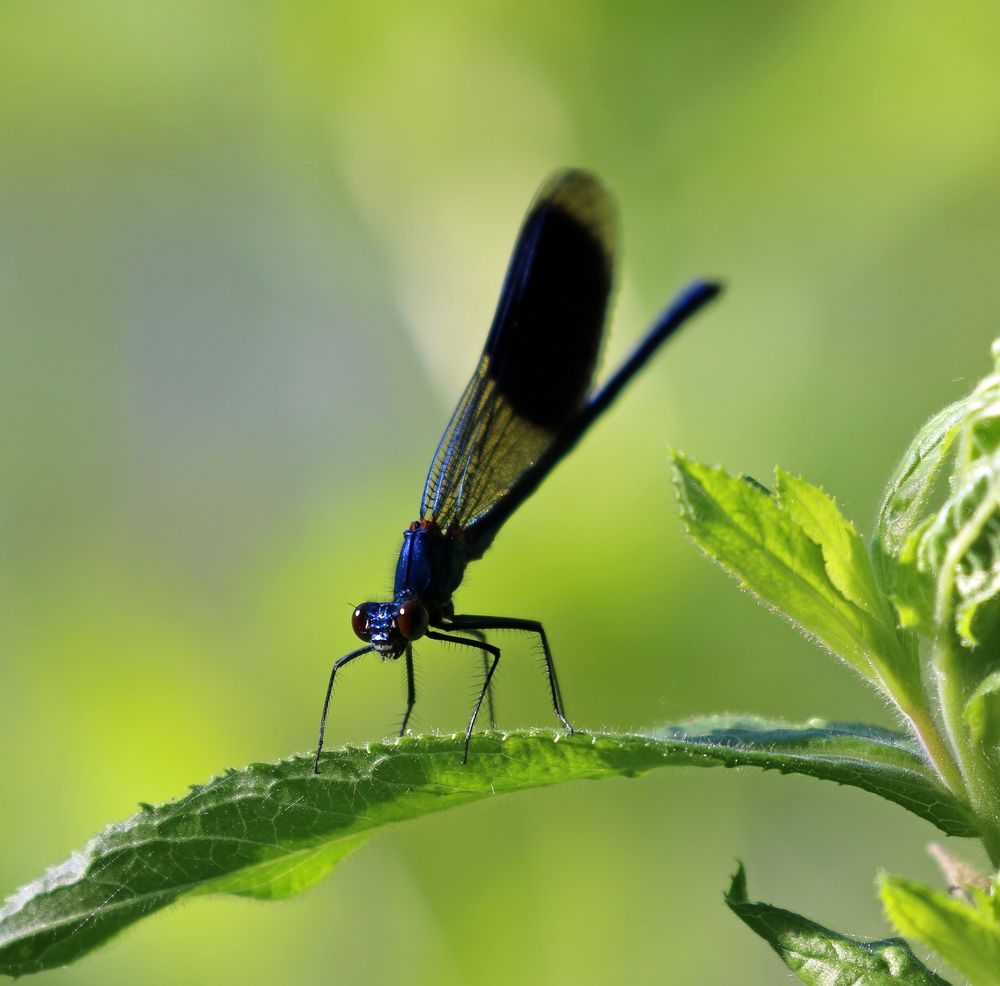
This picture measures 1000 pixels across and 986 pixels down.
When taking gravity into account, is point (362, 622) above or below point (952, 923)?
above

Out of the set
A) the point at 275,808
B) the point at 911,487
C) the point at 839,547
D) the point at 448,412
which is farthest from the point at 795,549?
the point at 448,412

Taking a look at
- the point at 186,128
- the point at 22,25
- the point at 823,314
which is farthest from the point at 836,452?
the point at 22,25

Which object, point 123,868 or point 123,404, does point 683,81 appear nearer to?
point 123,404

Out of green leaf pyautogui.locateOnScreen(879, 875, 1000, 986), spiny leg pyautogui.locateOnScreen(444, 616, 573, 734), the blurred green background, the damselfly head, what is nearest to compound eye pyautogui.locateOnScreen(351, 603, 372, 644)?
the damselfly head

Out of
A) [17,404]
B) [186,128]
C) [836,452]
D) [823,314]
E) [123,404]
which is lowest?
[836,452]

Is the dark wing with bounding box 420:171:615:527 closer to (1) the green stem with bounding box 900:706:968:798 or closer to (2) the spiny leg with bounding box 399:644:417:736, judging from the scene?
(2) the spiny leg with bounding box 399:644:417:736

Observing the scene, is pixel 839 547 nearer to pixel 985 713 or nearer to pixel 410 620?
pixel 985 713
